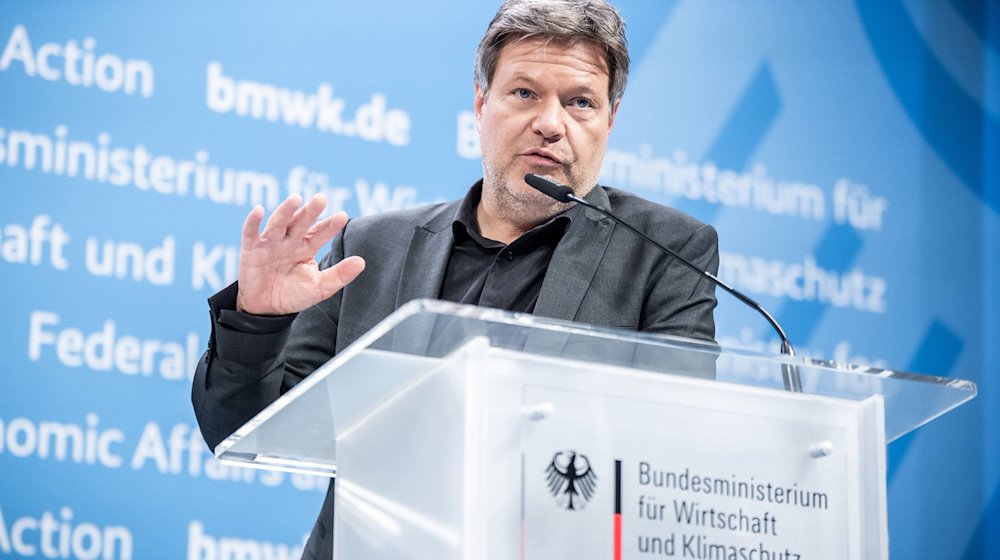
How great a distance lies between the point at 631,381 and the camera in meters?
1.22

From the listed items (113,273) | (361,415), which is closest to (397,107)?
(113,273)

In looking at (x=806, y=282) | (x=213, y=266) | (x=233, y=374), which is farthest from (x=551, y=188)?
Answer: (x=806, y=282)

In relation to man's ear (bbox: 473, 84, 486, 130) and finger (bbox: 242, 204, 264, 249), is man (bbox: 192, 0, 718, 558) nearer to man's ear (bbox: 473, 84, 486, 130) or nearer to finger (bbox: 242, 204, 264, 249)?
man's ear (bbox: 473, 84, 486, 130)

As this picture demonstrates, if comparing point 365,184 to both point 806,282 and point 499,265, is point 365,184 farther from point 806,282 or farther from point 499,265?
point 806,282

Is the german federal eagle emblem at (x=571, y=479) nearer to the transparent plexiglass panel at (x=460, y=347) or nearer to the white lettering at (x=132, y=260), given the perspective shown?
the transparent plexiglass panel at (x=460, y=347)

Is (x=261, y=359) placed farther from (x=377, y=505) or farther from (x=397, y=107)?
(x=397, y=107)

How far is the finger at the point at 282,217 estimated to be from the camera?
1530 mm

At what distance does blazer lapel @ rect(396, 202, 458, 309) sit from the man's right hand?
379mm

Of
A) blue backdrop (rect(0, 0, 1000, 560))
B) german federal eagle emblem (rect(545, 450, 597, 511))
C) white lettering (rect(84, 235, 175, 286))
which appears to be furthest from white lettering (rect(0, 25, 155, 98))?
german federal eagle emblem (rect(545, 450, 597, 511))

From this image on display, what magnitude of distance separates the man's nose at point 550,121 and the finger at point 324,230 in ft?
2.17

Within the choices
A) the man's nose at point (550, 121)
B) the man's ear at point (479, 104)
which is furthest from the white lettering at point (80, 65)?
the man's nose at point (550, 121)

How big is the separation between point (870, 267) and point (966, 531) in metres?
0.82

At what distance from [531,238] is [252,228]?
68 cm

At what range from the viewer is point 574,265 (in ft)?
6.66
